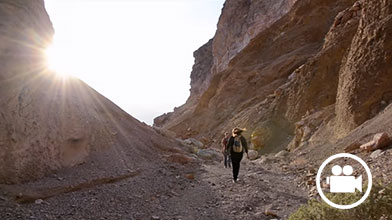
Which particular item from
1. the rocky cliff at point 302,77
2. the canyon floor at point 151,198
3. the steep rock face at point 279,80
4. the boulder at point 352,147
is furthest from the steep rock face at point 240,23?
the canyon floor at point 151,198

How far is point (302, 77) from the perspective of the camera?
22797mm

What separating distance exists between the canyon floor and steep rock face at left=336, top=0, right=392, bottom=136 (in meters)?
5.48

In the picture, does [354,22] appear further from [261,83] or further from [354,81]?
[261,83]

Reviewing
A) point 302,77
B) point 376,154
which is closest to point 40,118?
point 376,154

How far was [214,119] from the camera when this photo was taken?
130 ft

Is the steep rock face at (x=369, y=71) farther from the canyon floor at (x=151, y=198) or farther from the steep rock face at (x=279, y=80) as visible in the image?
the canyon floor at (x=151, y=198)

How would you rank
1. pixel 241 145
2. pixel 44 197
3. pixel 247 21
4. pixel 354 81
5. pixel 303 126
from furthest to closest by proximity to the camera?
pixel 247 21 → pixel 303 126 → pixel 354 81 → pixel 241 145 → pixel 44 197

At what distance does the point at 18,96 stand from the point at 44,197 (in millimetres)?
2582

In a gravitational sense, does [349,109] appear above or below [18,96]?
above

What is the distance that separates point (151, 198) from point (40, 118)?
3423mm

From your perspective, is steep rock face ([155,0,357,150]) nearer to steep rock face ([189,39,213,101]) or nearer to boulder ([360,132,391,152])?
boulder ([360,132,391,152])

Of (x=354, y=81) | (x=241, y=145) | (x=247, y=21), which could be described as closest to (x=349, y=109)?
(x=354, y=81)

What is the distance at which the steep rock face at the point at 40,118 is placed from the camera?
779cm

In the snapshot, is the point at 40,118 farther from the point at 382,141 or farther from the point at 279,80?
the point at 279,80
